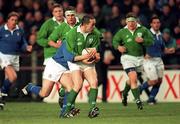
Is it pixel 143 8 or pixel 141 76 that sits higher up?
pixel 143 8

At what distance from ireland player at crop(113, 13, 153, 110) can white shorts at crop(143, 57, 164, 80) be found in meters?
1.56

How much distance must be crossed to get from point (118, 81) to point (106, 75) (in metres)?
0.41

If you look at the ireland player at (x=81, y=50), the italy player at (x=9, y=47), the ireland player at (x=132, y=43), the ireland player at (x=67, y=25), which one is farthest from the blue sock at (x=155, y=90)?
the ireland player at (x=81, y=50)

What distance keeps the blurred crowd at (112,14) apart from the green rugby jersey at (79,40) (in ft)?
24.3

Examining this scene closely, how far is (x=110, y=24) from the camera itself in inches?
930

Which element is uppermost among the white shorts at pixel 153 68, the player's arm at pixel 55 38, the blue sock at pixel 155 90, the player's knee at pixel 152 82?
the player's arm at pixel 55 38

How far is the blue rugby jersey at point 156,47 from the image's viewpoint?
20375mm

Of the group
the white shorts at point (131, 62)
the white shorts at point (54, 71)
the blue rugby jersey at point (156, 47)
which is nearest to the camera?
the white shorts at point (54, 71)

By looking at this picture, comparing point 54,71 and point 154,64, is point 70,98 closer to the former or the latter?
point 54,71

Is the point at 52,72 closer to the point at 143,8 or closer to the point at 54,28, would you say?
the point at 54,28

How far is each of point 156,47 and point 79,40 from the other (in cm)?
619

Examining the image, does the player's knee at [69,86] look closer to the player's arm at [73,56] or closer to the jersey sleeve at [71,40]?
the player's arm at [73,56]

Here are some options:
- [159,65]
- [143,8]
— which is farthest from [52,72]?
[143,8]

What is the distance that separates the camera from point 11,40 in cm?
1912
